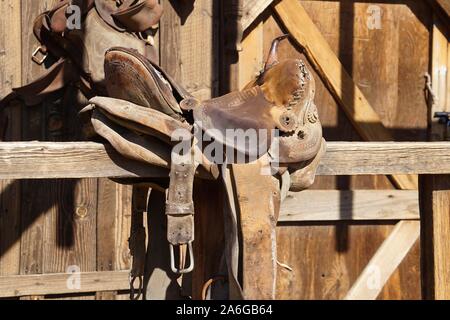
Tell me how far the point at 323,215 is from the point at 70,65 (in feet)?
5.28

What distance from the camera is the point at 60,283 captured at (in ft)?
13.3

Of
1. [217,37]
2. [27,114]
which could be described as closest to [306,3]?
[217,37]

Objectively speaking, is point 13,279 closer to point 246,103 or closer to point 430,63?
point 246,103

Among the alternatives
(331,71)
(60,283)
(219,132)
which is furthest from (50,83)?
(219,132)

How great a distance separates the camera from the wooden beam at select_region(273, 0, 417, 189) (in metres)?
4.52

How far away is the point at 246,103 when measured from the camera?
252cm

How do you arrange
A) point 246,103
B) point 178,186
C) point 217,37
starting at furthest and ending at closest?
point 217,37, point 246,103, point 178,186

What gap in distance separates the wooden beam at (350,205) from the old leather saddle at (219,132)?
6.48 ft

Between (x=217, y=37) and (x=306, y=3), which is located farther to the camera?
(x=306, y=3)

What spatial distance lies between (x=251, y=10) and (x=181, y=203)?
7.18ft

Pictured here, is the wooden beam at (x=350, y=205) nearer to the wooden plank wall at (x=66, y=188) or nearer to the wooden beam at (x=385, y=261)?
the wooden beam at (x=385, y=261)

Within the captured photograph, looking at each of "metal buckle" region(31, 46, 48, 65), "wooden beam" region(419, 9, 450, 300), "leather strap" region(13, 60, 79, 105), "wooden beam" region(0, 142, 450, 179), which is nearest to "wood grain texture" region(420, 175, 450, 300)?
"wooden beam" region(419, 9, 450, 300)

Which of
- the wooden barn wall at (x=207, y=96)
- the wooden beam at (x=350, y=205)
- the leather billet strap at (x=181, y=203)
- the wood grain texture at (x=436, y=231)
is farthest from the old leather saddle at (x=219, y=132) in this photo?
the wooden beam at (x=350, y=205)

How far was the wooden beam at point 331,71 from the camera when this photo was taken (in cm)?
452
